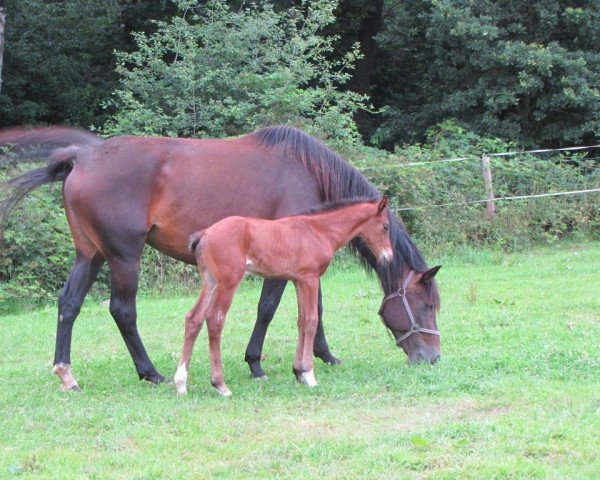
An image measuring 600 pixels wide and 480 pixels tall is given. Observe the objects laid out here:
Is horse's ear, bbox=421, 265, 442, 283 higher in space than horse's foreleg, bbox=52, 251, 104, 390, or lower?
higher

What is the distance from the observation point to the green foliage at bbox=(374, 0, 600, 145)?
18.0 meters

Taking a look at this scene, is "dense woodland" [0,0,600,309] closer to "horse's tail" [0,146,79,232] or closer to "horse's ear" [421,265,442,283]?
"horse's tail" [0,146,79,232]

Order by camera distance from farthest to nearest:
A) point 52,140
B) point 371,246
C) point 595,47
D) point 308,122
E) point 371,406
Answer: point 595,47 → point 308,122 → point 52,140 → point 371,246 → point 371,406

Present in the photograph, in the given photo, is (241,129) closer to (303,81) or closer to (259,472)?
(303,81)

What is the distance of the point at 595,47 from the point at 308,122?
709 cm

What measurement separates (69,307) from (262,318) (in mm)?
1701

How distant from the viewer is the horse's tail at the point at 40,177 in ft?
25.0

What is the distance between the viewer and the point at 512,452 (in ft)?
15.3

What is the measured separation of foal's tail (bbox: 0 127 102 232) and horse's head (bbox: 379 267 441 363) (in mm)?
3025

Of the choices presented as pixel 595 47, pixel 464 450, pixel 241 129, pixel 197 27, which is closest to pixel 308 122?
pixel 241 129

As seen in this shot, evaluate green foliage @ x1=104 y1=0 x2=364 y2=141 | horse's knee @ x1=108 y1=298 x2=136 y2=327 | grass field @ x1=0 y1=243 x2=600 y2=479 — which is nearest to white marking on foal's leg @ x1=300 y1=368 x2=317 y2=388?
grass field @ x1=0 y1=243 x2=600 y2=479

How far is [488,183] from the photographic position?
16.0 m

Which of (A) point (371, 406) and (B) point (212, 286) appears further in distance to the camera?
(B) point (212, 286)

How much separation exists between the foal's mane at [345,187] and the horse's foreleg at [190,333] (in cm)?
150
